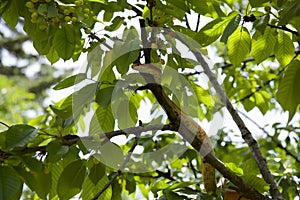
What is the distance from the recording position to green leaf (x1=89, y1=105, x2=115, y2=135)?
0.93 m

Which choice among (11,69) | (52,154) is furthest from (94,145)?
(11,69)

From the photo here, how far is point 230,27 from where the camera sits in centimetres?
89

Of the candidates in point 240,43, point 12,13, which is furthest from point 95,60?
point 240,43

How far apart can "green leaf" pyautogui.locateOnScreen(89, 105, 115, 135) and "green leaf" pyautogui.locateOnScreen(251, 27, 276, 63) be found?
13.2 inches

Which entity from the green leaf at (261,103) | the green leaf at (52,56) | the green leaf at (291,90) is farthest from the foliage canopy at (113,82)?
the green leaf at (261,103)

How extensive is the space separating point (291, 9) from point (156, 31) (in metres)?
0.40

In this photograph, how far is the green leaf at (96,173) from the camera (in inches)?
35.4

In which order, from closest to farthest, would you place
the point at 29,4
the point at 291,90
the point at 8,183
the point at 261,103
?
the point at 291,90, the point at 8,183, the point at 29,4, the point at 261,103

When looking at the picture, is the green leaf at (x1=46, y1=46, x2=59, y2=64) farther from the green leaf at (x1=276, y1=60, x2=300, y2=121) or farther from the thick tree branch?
the green leaf at (x1=276, y1=60, x2=300, y2=121)

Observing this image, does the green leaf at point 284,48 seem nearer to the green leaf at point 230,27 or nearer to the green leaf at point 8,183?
the green leaf at point 230,27

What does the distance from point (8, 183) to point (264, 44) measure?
23.9 inches

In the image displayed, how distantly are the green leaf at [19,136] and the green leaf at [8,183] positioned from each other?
Result: 4 cm

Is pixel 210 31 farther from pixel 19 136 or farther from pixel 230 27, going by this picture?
pixel 19 136

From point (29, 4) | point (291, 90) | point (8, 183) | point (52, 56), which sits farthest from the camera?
point (52, 56)
